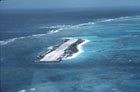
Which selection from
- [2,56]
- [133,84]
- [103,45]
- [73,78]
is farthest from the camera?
[103,45]

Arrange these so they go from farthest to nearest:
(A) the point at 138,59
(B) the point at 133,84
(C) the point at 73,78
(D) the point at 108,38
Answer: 1. (D) the point at 108,38
2. (A) the point at 138,59
3. (C) the point at 73,78
4. (B) the point at 133,84

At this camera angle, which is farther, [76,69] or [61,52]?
[61,52]

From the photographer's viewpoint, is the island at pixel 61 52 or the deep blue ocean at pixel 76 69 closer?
the deep blue ocean at pixel 76 69

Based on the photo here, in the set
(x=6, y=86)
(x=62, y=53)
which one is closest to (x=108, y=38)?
(x=62, y=53)

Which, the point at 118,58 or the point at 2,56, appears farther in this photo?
the point at 2,56

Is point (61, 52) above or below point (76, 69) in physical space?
below

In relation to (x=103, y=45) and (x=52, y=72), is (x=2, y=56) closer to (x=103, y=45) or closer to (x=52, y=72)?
(x=52, y=72)

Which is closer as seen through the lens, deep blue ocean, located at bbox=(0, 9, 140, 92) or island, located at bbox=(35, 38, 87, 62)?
deep blue ocean, located at bbox=(0, 9, 140, 92)
